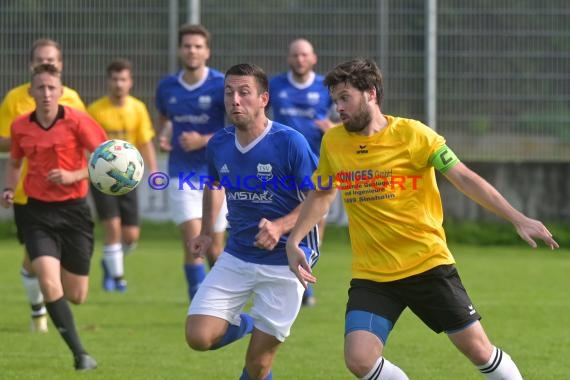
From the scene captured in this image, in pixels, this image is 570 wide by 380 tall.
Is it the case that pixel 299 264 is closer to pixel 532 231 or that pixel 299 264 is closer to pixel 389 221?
pixel 389 221

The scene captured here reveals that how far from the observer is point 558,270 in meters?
14.3

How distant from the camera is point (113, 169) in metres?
7.53

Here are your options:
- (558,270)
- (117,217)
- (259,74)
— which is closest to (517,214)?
(259,74)

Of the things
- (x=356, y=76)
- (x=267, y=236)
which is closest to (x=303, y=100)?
(x=267, y=236)

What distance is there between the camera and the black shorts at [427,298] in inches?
239

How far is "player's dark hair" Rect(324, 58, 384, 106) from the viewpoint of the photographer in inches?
237

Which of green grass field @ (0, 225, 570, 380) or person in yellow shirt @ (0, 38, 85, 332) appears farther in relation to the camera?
person in yellow shirt @ (0, 38, 85, 332)

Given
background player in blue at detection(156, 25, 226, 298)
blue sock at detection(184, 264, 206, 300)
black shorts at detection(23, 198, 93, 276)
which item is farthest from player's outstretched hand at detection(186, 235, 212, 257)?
blue sock at detection(184, 264, 206, 300)

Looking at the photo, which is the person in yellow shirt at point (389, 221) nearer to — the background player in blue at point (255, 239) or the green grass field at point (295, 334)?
the background player in blue at point (255, 239)

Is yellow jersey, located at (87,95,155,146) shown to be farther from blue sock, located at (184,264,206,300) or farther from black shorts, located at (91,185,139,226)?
blue sock, located at (184,264,206,300)

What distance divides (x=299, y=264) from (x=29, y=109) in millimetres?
4918

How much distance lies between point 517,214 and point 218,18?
481 inches

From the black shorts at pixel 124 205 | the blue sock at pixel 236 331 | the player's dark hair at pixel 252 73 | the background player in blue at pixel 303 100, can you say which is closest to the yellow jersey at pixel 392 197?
the player's dark hair at pixel 252 73

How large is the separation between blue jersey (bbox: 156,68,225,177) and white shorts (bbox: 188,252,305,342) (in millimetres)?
3798
